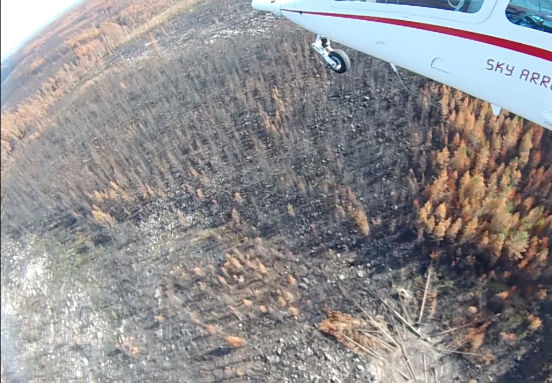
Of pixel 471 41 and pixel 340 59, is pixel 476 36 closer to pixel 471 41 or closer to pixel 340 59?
pixel 471 41

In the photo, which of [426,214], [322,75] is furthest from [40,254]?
[426,214]

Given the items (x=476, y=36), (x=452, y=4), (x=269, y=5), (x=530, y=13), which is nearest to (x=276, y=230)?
(x=269, y=5)

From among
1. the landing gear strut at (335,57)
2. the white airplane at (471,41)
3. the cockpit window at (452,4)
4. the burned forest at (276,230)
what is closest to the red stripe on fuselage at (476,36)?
the white airplane at (471,41)

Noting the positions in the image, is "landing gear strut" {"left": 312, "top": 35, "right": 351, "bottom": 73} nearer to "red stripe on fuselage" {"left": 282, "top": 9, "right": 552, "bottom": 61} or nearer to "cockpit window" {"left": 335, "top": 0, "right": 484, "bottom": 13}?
"red stripe on fuselage" {"left": 282, "top": 9, "right": 552, "bottom": 61}

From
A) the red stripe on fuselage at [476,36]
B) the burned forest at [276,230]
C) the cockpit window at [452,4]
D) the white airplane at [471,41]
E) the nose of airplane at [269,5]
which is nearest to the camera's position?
the red stripe on fuselage at [476,36]

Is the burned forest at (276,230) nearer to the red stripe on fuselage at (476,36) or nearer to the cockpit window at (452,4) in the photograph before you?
the red stripe on fuselage at (476,36)

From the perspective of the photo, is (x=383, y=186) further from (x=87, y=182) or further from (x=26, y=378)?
(x=26, y=378)
